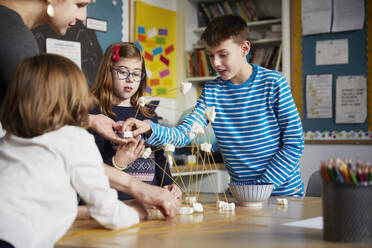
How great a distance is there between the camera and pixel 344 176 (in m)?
0.95

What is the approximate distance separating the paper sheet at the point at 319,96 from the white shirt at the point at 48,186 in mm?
2773

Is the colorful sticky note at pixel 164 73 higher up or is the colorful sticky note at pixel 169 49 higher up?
the colorful sticky note at pixel 169 49

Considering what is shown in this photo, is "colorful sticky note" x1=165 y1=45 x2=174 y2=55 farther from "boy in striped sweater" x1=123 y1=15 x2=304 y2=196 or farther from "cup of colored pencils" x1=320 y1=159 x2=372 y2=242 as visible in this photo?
"cup of colored pencils" x1=320 y1=159 x2=372 y2=242

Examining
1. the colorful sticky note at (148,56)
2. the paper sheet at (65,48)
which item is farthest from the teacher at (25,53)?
the colorful sticky note at (148,56)

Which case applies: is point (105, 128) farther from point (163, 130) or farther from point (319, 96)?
point (319, 96)

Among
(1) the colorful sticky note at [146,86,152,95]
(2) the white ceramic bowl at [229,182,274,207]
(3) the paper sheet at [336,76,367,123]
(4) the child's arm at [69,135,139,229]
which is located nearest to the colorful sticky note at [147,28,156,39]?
(1) the colorful sticky note at [146,86,152,95]

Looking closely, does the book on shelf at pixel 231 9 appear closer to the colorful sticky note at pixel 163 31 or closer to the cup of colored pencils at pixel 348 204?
the colorful sticky note at pixel 163 31

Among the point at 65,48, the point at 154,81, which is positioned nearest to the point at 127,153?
Answer: the point at 65,48

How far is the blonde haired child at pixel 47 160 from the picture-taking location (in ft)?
3.26

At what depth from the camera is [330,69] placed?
353 centimetres

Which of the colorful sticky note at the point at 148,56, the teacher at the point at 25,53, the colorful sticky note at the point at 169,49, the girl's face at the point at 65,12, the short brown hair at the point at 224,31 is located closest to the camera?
the teacher at the point at 25,53

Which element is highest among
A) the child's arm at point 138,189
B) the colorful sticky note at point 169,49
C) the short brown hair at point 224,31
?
the colorful sticky note at point 169,49

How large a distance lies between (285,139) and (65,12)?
1.03 metres

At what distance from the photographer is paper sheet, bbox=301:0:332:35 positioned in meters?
3.52
